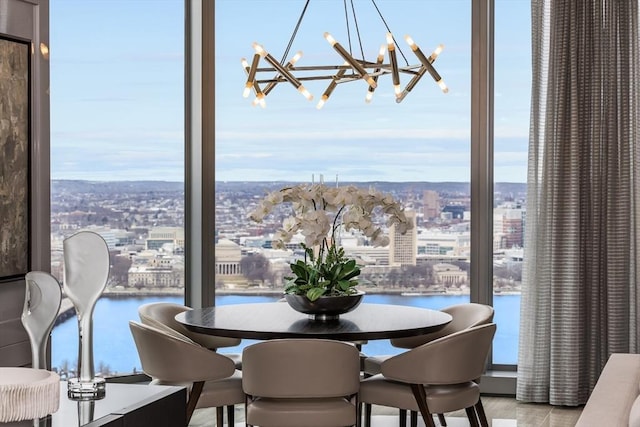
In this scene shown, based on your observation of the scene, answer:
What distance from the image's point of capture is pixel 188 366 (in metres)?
4.03

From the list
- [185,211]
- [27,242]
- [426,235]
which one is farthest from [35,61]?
[426,235]

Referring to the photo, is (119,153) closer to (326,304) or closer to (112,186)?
(112,186)

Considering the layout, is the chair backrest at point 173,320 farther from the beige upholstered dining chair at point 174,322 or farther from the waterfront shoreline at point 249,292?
the waterfront shoreline at point 249,292

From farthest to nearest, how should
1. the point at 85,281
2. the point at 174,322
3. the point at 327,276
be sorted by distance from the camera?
the point at 174,322 < the point at 327,276 < the point at 85,281

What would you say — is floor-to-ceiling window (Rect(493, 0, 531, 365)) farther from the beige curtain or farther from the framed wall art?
the framed wall art

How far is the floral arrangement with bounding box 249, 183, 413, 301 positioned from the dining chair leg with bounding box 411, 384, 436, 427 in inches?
23.2

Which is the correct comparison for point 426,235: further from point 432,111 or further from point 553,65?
point 553,65

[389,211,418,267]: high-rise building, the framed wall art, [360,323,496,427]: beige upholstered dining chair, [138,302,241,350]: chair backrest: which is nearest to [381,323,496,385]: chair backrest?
[360,323,496,427]: beige upholstered dining chair

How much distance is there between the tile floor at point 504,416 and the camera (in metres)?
5.17

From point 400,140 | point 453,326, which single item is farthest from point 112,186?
point 453,326

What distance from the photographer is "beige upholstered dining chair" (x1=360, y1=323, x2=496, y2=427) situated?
4.02m

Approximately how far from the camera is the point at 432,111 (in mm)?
6148

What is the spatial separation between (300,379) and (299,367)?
0.17 feet

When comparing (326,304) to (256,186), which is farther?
(256,186)
